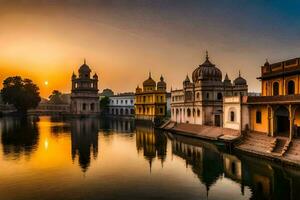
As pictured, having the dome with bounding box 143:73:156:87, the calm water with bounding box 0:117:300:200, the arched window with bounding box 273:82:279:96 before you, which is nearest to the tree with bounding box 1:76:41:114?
the dome with bounding box 143:73:156:87

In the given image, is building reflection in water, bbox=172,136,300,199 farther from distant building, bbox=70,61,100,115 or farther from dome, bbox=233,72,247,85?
distant building, bbox=70,61,100,115

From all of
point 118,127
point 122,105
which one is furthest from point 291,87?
point 122,105

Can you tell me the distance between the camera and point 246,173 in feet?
95.0

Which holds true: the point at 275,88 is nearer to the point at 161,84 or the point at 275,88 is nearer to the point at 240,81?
the point at 240,81

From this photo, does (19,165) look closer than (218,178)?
No

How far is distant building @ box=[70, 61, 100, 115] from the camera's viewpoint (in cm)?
13050

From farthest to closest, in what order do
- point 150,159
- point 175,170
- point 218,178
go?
point 150,159
point 175,170
point 218,178

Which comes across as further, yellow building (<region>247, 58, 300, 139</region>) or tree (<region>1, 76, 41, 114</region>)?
tree (<region>1, 76, 41, 114</region>)

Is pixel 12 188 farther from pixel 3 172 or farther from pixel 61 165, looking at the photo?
pixel 61 165

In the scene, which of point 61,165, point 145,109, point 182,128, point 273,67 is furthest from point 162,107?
point 61,165

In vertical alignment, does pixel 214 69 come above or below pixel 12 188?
above

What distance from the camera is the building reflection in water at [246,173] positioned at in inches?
929

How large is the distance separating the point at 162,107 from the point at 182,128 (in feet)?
85.1

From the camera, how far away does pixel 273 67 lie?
138 ft
